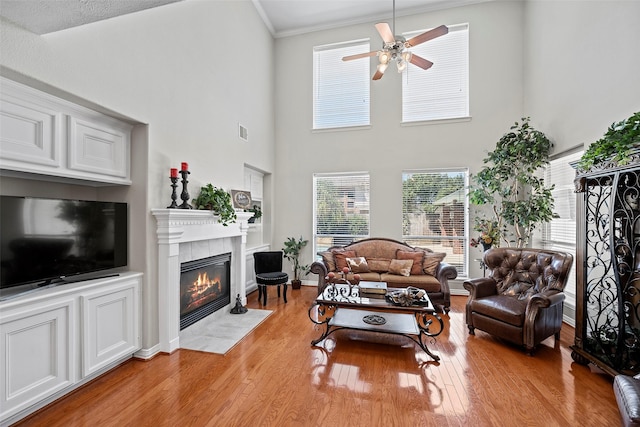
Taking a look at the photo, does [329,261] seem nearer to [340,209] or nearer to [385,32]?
[340,209]

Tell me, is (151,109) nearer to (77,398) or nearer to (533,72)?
(77,398)

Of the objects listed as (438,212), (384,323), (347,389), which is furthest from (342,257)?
(347,389)

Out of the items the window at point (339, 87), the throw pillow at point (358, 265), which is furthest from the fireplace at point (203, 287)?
the window at point (339, 87)

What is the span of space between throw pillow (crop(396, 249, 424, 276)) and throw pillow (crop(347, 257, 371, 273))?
0.62 metres

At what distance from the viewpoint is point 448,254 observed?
5336 millimetres

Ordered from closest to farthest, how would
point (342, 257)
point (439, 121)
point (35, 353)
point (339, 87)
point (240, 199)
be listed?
point (35, 353) → point (240, 199) → point (342, 257) → point (439, 121) → point (339, 87)

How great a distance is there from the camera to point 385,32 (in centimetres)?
321

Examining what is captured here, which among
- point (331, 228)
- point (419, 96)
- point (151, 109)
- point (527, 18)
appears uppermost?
point (527, 18)

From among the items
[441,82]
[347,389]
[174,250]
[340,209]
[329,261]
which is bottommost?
[347,389]

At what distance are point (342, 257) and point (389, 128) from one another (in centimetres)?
275

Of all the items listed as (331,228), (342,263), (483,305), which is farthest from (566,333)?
(331,228)

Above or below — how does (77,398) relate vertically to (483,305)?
below

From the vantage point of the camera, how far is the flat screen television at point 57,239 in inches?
75.7

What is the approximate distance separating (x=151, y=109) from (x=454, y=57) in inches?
212
